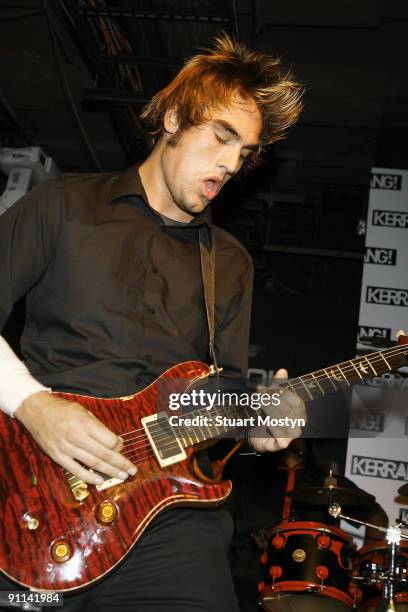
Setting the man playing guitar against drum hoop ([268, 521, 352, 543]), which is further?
drum hoop ([268, 521, 352, 543])

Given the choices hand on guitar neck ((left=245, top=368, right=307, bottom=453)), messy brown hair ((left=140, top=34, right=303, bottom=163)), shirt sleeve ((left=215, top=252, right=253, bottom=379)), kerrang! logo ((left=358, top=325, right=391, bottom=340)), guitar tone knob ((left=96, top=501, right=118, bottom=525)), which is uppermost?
messy brown hair ((left=140, top=34, right=303, bottom=163))

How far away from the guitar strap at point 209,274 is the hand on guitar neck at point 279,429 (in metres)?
0.26

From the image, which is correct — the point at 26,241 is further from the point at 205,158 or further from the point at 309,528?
the point at 309,528

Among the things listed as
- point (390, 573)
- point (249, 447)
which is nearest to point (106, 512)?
point (249, 447)

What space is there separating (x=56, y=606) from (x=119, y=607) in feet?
0.60

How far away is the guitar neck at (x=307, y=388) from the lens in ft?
7.18

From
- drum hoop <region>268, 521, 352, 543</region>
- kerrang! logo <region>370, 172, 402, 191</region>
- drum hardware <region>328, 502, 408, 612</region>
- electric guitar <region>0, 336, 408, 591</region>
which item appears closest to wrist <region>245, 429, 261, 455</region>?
electric guitar <region>0, 336, 408, 591</region>

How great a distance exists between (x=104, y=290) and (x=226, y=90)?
1090 mm

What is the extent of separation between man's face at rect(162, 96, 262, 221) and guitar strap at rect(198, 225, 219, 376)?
0.11 metres

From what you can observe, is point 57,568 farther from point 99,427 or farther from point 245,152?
point 245,152

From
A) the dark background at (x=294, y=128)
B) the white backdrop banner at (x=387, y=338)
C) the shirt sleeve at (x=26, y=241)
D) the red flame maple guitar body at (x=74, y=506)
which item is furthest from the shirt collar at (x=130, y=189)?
the white backdrop banner at (x=387, y=338)

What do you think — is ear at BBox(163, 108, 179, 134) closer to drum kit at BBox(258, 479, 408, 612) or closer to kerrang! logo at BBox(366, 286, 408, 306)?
drum kit at BBox(258, 479, 408, 612)

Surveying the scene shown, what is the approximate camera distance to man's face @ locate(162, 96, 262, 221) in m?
2.55

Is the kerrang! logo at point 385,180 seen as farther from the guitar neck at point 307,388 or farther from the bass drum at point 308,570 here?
the guitar neck at point 307,388
